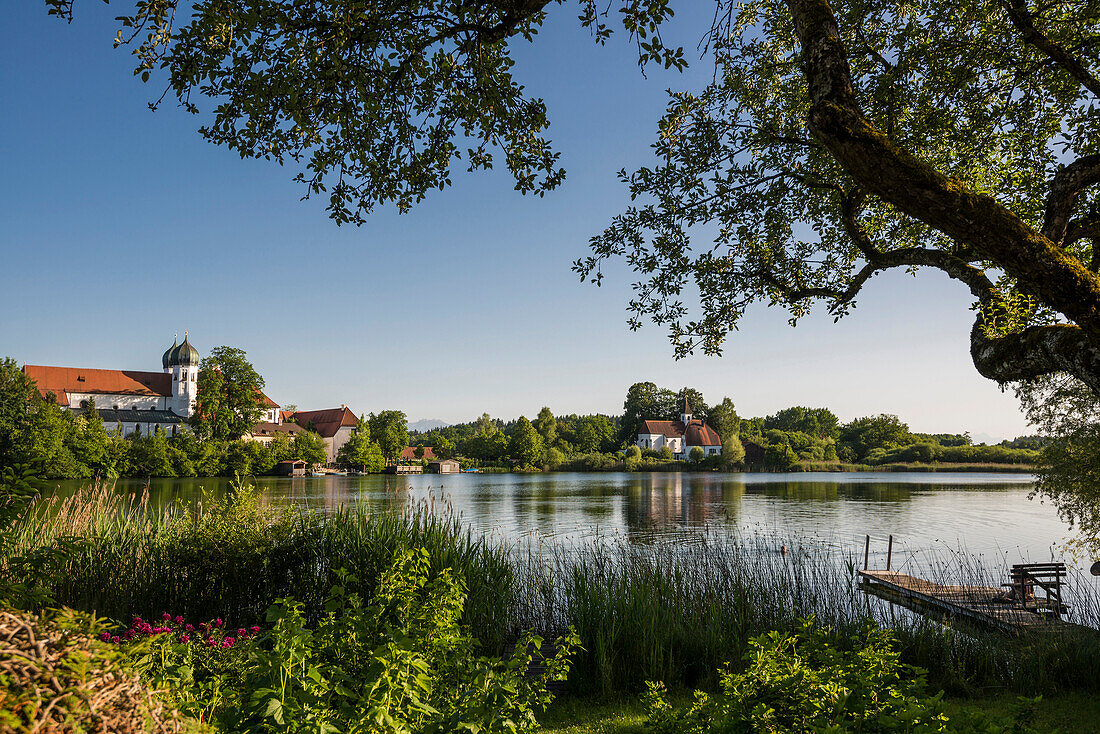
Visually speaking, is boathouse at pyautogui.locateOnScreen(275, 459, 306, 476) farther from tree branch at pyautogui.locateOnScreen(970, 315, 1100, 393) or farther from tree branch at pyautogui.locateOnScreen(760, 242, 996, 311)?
tree branch at pyautogui.locateOnScreen(970, 315, 1100, 393)

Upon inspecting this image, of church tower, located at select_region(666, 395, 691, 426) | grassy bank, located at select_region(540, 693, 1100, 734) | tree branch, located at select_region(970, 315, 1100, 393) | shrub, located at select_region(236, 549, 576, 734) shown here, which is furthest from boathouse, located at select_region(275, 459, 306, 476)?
tree branch, located at select_region(970, 315, 1100, 393)

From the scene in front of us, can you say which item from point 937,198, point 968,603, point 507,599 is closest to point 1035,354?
point 937,198

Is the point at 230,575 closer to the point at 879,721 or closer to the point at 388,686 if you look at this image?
the point at 388,686

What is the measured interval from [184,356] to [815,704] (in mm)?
94307

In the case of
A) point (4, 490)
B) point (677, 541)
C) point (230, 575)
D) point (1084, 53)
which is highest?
point (1084, 53)

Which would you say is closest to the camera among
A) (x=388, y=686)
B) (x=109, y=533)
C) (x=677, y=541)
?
(x=388, y=686)

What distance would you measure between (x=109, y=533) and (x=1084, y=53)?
11065 mm

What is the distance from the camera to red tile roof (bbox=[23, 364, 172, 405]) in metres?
76.5

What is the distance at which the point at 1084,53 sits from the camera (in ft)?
14.8

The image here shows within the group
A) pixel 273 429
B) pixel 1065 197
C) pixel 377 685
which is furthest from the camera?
pixel 273 429

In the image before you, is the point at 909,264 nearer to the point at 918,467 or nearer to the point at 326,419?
the point at 918,467

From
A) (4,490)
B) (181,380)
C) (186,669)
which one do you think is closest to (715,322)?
(186,669)

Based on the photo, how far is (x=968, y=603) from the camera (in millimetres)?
10234

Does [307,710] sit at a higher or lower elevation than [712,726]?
higher
